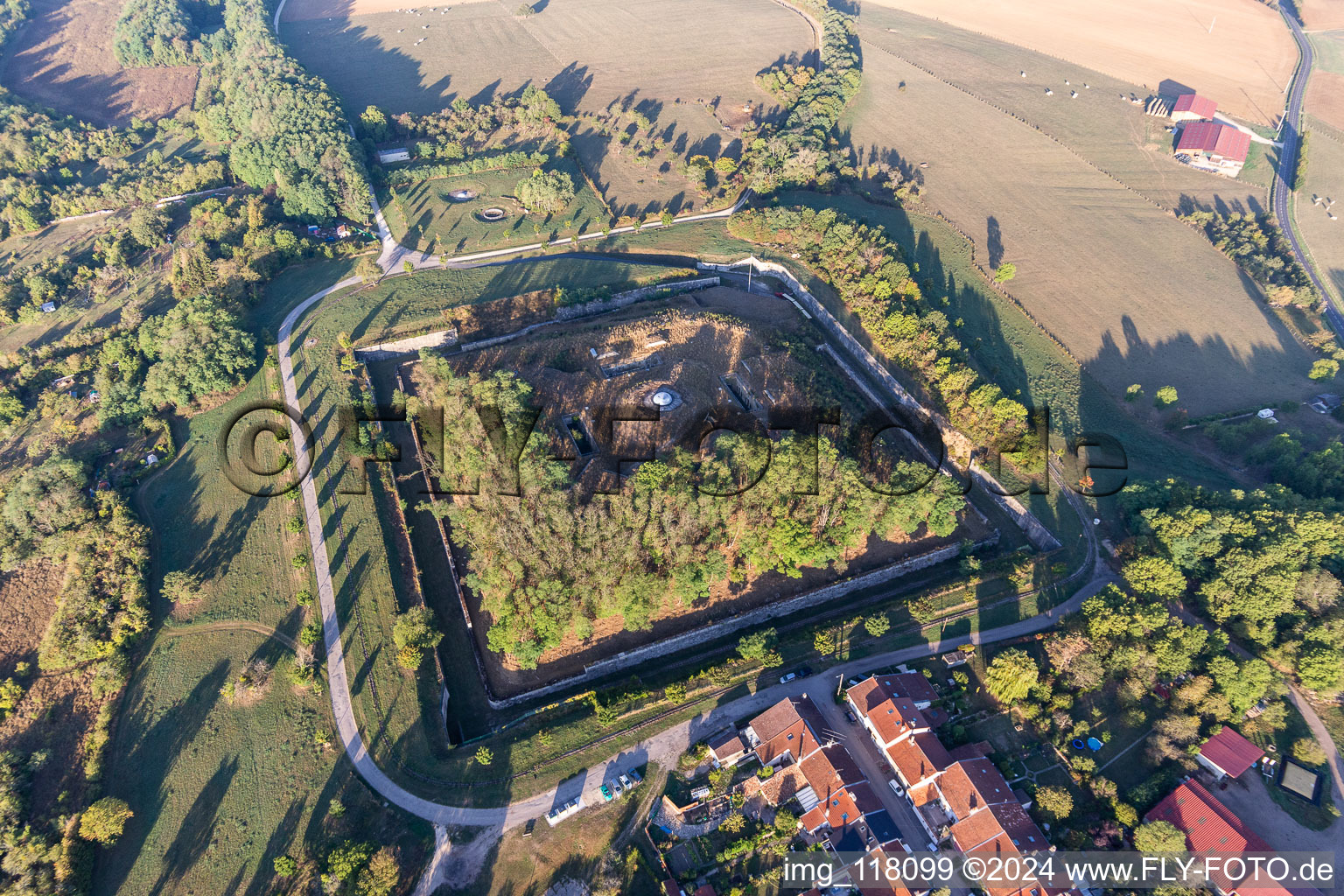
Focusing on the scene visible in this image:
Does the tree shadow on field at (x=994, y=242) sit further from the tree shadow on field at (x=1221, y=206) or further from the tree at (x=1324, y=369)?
the tree at (x=1324, y=369)

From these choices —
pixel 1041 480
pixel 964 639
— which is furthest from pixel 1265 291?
pixel 964 639

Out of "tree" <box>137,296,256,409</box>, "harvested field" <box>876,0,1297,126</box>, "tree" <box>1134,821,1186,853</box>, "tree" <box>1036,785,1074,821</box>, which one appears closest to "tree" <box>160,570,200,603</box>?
"tree" <box>137,296,256,409</box>

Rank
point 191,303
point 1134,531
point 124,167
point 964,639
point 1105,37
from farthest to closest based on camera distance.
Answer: point 1105,37 < point 124,167 < point 191,303 < point 1134,531 < point 964,639

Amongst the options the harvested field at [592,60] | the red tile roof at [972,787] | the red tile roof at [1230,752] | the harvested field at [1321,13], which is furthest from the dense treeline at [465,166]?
the harvested field at [1321,13]

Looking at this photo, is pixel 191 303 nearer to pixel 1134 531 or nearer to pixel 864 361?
pixel 864 361

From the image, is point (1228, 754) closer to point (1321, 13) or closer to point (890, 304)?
point (890, 304)

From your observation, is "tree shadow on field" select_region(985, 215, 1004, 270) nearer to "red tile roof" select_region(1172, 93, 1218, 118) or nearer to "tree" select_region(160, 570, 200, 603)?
"red tile roof" select_region(1172, 93, 1218, 118)

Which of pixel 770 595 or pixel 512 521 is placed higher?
pixel 512 521
